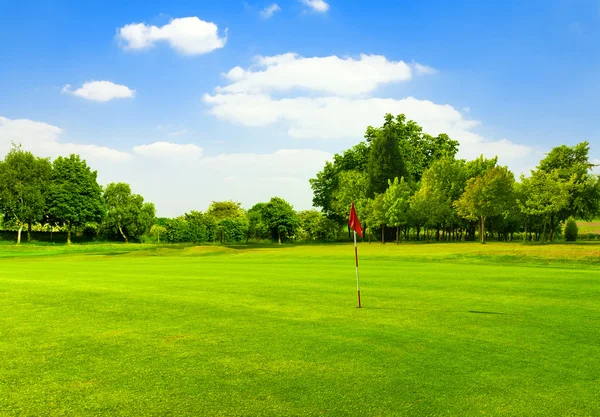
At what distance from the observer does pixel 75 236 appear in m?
90.8

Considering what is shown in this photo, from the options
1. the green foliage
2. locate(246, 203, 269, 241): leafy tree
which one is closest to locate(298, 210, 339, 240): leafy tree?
the green foliage

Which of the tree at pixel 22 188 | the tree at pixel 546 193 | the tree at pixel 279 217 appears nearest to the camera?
the tree at pixel 546 193

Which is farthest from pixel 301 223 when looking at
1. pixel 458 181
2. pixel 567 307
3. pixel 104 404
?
pixel 104 404

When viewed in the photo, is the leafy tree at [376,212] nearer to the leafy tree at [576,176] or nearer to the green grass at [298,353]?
the leafy tree at [576,176]

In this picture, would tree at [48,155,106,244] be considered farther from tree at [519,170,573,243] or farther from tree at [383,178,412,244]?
tree at [519,170,573,243]

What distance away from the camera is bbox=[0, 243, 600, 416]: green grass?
19.6 ft

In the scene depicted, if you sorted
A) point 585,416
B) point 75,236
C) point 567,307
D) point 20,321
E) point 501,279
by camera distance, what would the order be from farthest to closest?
1. point 75,236
2. point 501,279
3. point 567,307
4. point 20,321
5. point 585,416

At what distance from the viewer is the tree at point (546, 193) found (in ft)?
186

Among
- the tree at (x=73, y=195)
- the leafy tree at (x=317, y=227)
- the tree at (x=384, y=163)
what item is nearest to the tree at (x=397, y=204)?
the tree at (x=384, y=163)

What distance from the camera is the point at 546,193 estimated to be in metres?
57.7

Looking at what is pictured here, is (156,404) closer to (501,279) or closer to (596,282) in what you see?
(501,279)

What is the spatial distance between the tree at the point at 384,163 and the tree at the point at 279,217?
71.7ft

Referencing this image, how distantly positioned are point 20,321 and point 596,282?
2290cm

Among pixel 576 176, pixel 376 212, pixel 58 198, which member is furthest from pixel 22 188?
pixel 576 176
